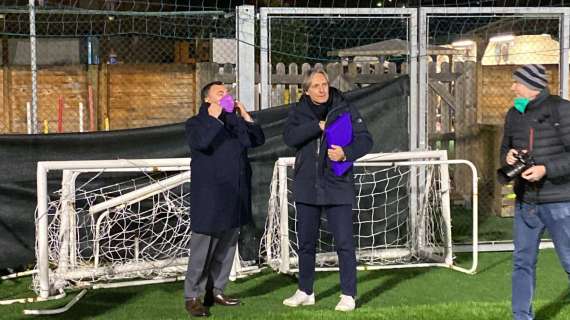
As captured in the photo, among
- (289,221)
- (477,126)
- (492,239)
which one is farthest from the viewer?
(477,126)

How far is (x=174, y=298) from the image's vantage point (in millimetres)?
6887

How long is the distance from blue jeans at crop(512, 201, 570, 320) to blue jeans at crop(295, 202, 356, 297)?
1.26 metres

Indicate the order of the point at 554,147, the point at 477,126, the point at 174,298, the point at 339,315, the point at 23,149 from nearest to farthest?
the point at 554,147
the point at 339,315
the point at 174,298
the point at 23,149
the point at 477,126

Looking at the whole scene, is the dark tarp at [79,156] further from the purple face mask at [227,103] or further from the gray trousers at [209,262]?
the purple face mask at [227,103]

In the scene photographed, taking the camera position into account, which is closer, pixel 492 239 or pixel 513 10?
pixel 513 10

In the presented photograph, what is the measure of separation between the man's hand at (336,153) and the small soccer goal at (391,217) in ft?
5.55

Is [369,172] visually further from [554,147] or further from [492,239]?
[554,147]

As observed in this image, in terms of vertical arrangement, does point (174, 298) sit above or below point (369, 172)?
below

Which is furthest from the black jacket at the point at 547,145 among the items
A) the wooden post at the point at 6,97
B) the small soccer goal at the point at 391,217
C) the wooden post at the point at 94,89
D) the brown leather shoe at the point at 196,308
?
the wooden post at the point at 6,97

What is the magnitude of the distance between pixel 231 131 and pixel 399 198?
2676mm

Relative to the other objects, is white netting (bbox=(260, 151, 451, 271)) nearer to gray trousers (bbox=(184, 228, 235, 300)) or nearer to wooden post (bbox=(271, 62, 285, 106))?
gray trousers (bbox=(184, 228, 235, 300))

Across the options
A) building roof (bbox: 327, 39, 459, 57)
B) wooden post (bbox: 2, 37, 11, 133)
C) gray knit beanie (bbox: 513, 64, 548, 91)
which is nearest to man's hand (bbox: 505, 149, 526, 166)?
gray knit beanie (bbox: 513, 64, 548, 91)

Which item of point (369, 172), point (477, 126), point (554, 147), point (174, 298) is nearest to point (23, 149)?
point (174, 298)

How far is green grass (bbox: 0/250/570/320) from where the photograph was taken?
20.5 feet
